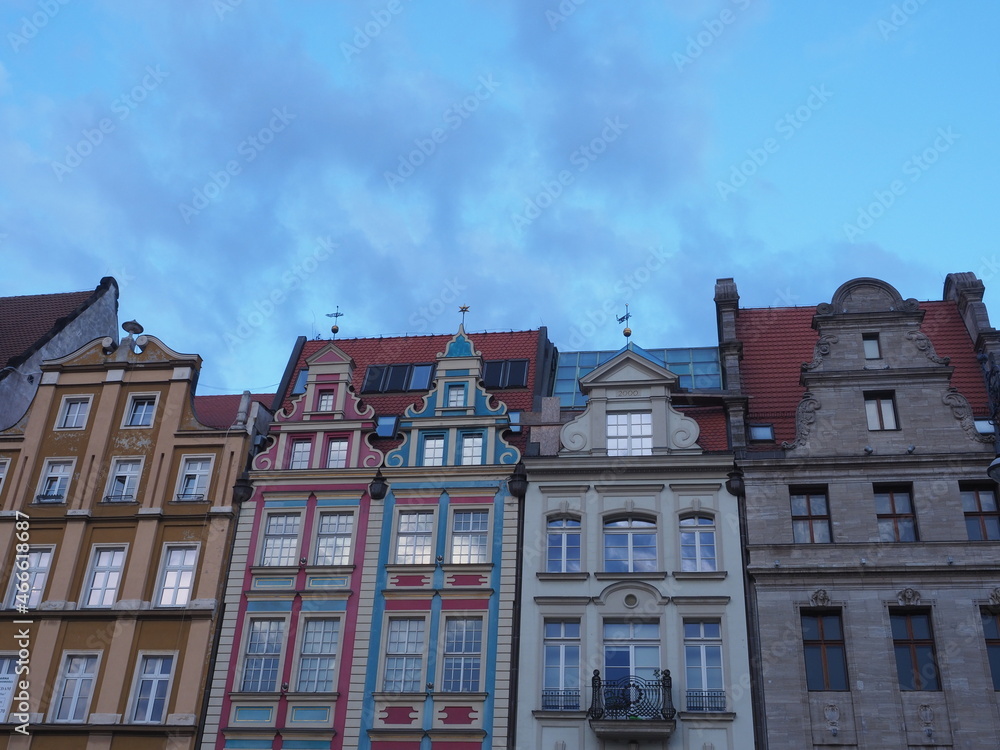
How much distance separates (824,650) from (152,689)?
18394mm

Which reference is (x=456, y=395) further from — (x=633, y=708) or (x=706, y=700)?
(x=706, y=700)

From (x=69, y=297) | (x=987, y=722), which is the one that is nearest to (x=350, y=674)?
(x=987, y=722)

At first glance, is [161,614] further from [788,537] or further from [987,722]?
[987,722]

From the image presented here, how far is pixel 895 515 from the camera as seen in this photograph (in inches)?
1227

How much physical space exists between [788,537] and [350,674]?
12564 millimetres

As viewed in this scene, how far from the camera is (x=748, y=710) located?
1130 inches

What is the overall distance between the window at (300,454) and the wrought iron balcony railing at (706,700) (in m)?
13.6

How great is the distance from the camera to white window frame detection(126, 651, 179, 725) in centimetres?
3130

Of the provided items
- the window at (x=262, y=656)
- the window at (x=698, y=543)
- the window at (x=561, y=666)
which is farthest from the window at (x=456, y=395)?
the window at (x=262, y=656)

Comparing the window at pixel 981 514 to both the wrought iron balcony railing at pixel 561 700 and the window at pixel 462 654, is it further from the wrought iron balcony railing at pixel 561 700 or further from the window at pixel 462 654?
the window at pixel 462 654

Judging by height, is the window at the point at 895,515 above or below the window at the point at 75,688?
above

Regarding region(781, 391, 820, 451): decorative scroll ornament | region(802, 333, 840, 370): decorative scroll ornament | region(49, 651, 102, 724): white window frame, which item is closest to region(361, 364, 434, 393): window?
region(49, 651, 102, 724): white window frame

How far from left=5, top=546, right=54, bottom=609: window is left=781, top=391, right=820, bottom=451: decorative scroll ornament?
2231 centimetres

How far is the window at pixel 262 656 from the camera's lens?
31453mm
